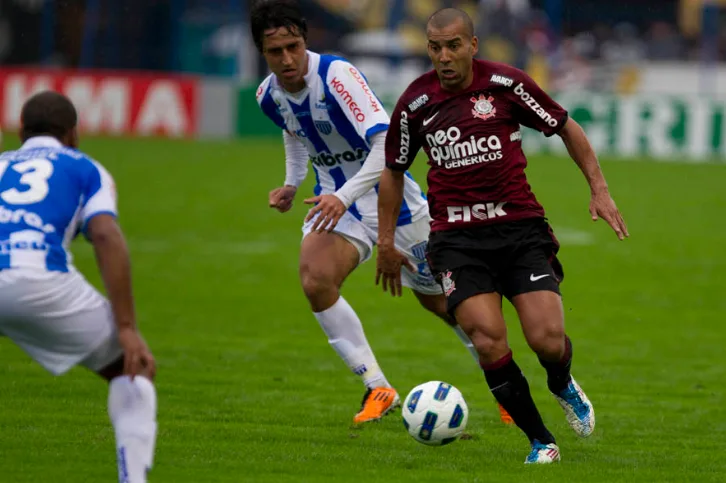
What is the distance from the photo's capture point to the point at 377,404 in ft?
25.0

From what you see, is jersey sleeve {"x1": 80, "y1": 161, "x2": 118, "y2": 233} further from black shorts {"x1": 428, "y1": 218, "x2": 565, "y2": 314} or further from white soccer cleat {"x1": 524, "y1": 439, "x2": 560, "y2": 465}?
white soccer cleat {"x1": 524, "y1": 439, "x2": 560, "y2": 465}

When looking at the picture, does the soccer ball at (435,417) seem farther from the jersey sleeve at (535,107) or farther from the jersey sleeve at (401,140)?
the jersey sleeve at (535,107)

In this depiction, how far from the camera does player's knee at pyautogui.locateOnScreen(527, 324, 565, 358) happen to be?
642 cm

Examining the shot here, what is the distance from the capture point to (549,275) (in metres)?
6.57

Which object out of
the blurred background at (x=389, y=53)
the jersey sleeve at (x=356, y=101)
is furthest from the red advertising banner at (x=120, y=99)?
the jersey sleeve at (x=356, y=101)

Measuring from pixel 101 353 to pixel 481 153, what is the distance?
7.66ft

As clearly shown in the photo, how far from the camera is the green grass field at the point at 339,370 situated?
642cm

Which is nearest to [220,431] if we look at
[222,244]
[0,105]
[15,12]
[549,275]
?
[549,275]

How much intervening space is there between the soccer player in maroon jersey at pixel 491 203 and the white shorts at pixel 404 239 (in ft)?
3.78

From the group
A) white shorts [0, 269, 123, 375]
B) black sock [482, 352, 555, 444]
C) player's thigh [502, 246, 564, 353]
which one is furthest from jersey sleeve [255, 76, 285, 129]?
white shorts [0, 269, 123, 375]

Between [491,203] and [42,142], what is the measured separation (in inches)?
92.7

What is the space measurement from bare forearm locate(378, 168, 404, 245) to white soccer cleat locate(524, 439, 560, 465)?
1378mm

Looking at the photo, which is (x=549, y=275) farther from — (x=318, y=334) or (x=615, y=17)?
(x=615, y=17)

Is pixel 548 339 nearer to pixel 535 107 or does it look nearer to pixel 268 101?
pixel 535 107
